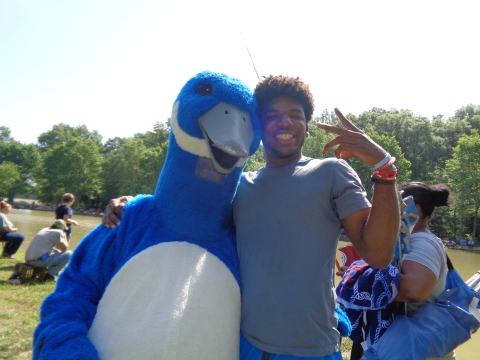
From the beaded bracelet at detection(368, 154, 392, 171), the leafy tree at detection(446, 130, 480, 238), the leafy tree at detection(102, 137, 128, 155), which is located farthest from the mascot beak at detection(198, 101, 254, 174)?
the leafy tree at detection(102, 137, 128, 155)

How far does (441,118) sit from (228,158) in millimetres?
53559

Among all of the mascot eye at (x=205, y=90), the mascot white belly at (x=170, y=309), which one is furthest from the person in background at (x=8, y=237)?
the mascot eye at (x=205, y=90)

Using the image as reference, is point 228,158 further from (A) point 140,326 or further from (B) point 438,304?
(B) point 438,304

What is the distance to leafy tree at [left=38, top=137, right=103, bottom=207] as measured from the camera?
42312 millimetres

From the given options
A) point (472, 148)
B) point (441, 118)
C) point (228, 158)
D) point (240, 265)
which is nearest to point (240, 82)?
point (228, 158)

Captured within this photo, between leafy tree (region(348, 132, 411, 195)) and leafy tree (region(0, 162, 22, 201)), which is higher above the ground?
leafy tree (region(348, 132, 411, 195))

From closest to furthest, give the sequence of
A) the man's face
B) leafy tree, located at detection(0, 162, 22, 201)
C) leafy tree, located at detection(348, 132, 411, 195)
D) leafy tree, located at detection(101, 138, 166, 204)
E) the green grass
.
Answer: the man's face → the green grass → leafy tree, located at detection(348, 132, 411, 195) → leafy tree, located at detection(101, 138, 166, 204) → leafy tree, located at detection(0, 162, 22, 201)

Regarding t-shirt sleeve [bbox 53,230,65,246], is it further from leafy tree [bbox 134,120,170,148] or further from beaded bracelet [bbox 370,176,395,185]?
leafy tree [bbox 134,120,170,148]

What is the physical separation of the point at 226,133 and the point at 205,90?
0.33 meters

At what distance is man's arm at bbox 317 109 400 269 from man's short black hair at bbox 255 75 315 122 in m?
0.38

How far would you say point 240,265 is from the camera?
1.91m

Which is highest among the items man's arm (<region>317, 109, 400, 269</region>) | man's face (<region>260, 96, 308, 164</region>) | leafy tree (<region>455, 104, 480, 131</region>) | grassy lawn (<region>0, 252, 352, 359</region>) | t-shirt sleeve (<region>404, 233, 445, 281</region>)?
leafy tree (<region>455, 104, 480, 131</region>)

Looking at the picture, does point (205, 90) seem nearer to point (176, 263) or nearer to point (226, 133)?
point (226, 133)

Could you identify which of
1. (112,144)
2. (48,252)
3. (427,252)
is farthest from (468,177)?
(112,144)
